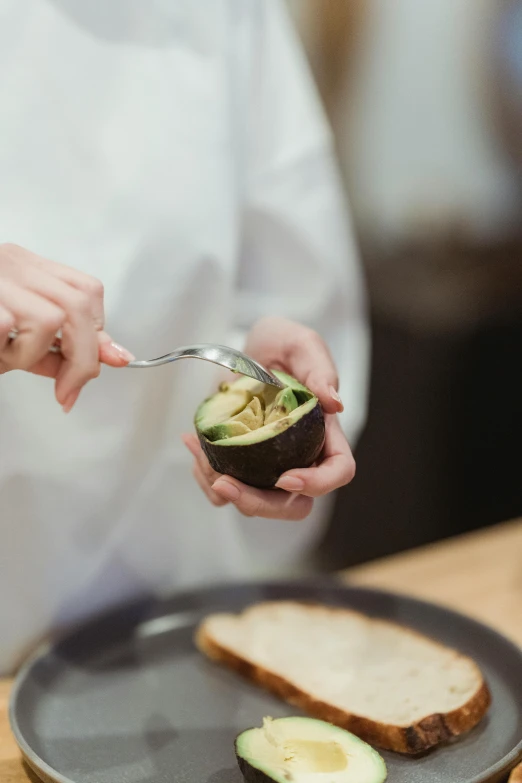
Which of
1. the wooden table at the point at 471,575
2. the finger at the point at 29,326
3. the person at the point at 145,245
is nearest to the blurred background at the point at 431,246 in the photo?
the wooden table at the point at 471,575

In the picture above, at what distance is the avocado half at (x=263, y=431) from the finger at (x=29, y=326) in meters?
0.15

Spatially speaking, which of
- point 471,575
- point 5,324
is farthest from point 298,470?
point 471,575

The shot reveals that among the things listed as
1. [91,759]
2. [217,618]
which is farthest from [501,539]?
[91,759]

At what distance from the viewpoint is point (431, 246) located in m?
2.72

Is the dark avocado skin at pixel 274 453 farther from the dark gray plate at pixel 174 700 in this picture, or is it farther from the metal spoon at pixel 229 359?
the dark gray plate at pixel 174 700

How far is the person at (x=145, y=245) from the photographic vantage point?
827mm

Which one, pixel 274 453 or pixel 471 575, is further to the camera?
pixel 471 575

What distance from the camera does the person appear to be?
2.71ft

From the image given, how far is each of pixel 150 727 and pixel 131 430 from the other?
312 millimetres

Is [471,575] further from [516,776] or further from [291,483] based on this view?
[291,483]

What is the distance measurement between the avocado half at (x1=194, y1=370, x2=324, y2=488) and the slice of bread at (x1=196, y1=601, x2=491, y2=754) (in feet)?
0.86

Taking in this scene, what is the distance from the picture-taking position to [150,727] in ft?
2.44

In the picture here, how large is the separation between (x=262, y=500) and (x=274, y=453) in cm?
5

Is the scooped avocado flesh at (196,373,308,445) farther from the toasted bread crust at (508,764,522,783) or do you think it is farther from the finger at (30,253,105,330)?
the toasted bread crust at (508,764,522,783)
